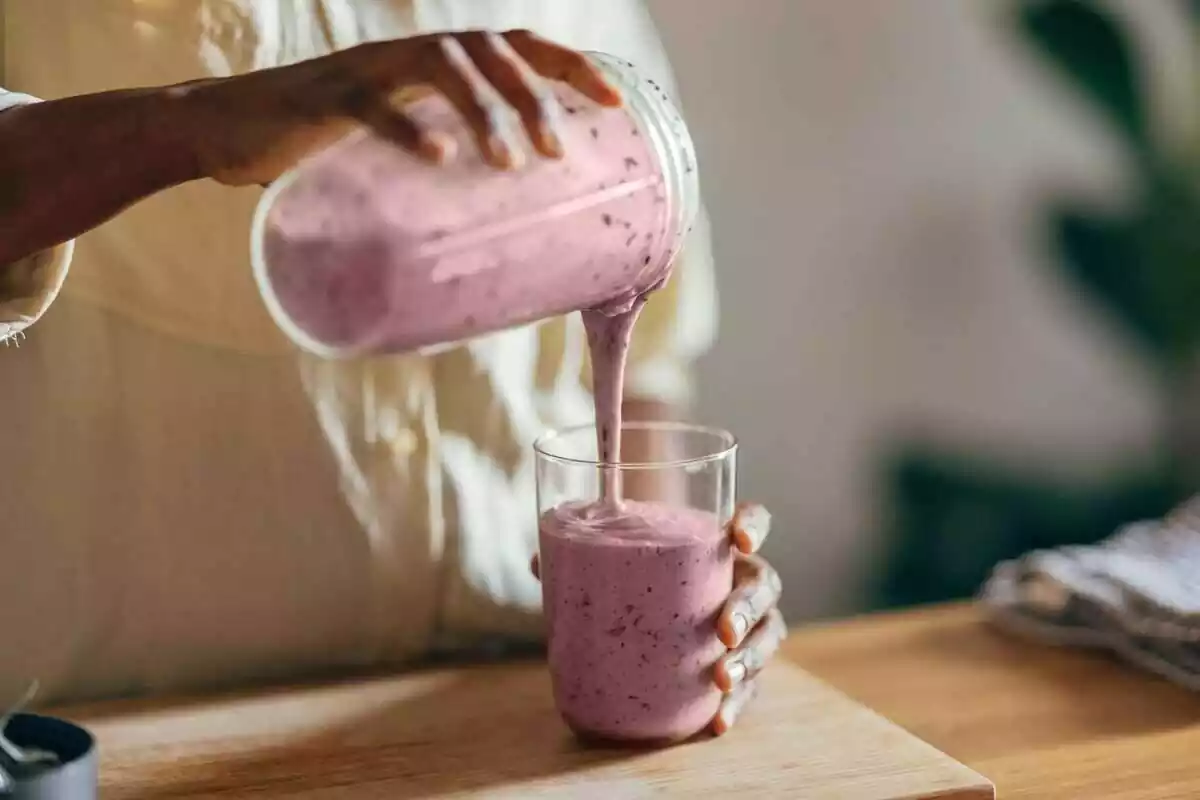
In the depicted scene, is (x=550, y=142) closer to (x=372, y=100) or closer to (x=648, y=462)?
(x=372, y=100)

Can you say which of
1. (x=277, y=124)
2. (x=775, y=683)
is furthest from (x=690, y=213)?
(x=775, y=683)

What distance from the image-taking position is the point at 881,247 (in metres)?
1.19

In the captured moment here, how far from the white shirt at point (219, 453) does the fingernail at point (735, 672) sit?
0.61ft

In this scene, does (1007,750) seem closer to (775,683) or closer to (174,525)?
(775,683)

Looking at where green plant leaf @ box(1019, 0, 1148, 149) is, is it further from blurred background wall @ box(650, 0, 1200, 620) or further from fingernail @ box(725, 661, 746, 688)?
fingernail @ box(725, 661, 746, 688)

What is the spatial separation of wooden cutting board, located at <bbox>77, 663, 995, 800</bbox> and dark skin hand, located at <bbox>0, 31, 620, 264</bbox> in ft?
1.00

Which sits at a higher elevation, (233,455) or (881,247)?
(881,247)

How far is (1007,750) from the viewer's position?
31.7 inches

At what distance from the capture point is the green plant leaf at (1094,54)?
121 centimetres

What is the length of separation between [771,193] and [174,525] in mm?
591

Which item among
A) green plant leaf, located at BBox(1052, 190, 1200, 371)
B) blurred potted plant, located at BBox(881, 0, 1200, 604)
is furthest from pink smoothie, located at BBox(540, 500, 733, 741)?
green plant leaf, located at BBox(1052, 190, 1200, 371)

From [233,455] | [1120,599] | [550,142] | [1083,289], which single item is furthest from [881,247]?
[550,142]

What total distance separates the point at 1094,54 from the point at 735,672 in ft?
2.58

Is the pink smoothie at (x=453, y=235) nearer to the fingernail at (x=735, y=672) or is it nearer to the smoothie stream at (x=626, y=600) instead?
the smoothie stream at (x=626, y=600)
